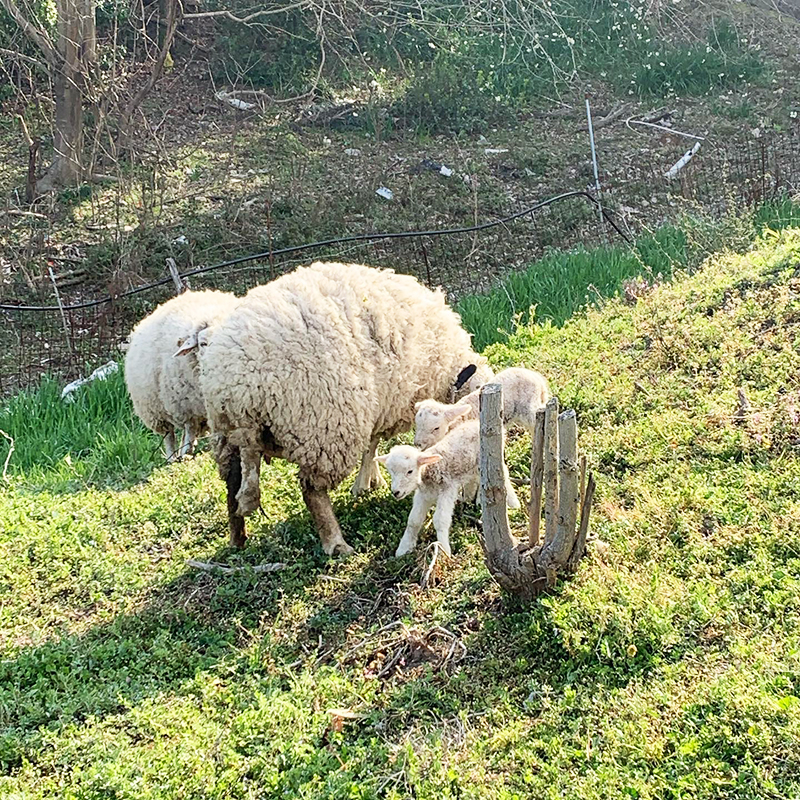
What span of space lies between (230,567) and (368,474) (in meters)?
1.19

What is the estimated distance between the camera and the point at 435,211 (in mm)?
12430

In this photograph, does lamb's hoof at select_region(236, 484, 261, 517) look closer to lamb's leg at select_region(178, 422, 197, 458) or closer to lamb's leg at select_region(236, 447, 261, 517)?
lamb's leg at select_region(236, 447, 261, 517)

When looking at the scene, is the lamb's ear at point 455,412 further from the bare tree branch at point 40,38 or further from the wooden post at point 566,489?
the bare tree branch at point 40,38

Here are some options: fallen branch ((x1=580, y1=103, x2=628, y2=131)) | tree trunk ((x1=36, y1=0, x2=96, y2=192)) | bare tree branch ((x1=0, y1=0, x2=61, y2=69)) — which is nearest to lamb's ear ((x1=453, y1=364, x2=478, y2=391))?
bare tree branch ((x1=0, y1=0, x2=61, y2=69))

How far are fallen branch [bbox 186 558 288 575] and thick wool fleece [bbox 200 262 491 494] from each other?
0.36 meters

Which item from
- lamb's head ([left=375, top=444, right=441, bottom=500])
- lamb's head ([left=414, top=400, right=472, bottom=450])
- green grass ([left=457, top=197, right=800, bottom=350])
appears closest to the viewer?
lamb's head ([left=375, top=444, right=441, bottom=500])

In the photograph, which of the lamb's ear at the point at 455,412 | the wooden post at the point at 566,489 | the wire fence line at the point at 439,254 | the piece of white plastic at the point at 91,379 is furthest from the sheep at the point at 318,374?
the wire fence line at the point at 439,254

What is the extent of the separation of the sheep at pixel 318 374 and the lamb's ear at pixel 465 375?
0.37ft

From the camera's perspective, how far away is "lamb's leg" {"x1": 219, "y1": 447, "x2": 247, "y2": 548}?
5.26 metres

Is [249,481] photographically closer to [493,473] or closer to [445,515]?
[445,515]

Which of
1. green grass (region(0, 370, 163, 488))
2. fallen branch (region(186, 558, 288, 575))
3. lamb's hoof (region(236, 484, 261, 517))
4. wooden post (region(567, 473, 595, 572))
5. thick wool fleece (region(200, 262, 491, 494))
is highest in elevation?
thick wool fleece (region(200, 262, 491, 494))

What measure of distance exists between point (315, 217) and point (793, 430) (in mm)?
8109

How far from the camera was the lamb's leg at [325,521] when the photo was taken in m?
5.29

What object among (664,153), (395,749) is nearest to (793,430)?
(395,749)
